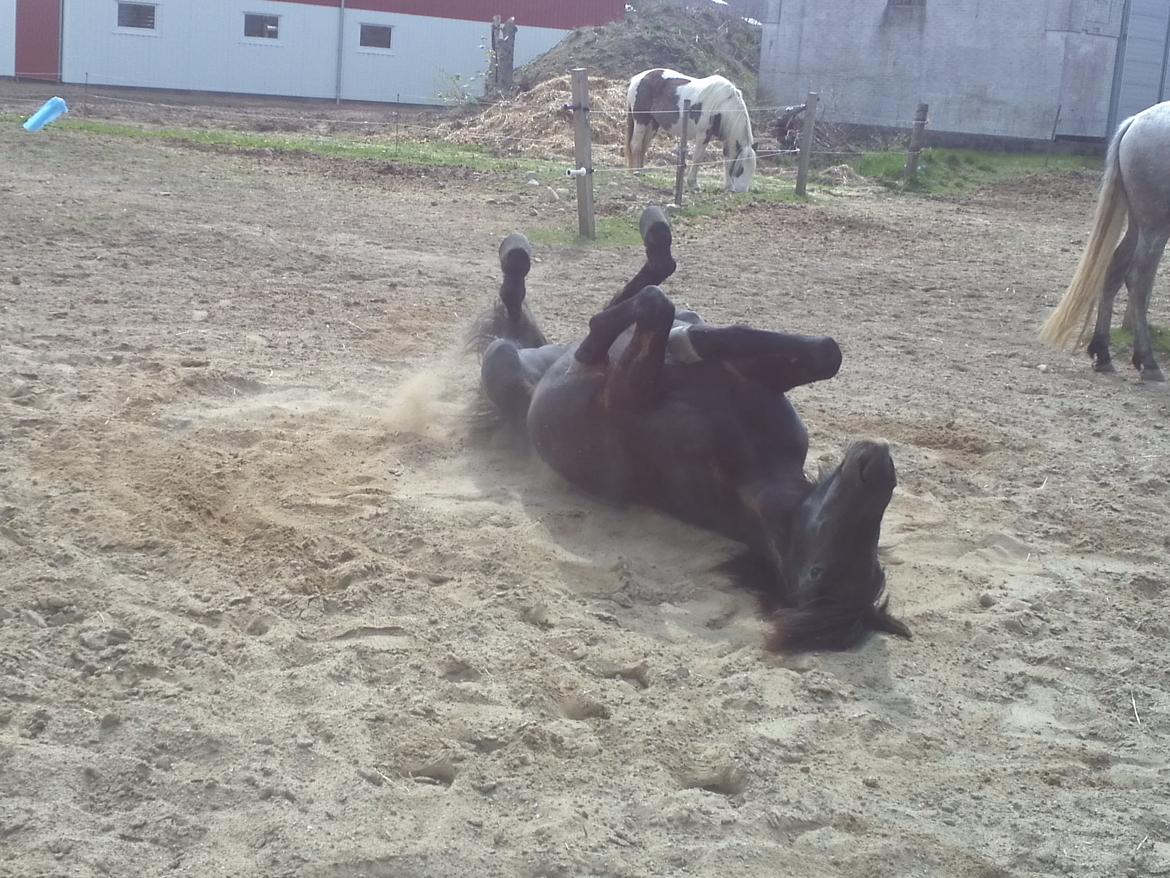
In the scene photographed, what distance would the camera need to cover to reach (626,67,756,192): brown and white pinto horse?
14602 mm

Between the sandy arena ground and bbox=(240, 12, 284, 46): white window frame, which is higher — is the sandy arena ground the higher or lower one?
the lower one

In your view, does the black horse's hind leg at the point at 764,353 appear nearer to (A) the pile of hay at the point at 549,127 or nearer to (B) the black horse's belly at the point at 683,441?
(B) the black horse's belly at the point at 683,441

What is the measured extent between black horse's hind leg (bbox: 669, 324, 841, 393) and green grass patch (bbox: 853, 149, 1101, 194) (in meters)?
12.4


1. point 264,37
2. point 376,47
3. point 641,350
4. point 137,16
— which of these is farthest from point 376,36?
point 641,350

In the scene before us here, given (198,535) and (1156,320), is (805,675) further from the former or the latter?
(1156,320)

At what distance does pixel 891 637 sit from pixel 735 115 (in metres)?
13.1

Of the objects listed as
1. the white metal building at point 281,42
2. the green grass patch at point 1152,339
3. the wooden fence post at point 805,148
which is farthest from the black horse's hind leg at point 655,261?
the white metal building at point 281,42

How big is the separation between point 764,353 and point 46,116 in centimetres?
1362

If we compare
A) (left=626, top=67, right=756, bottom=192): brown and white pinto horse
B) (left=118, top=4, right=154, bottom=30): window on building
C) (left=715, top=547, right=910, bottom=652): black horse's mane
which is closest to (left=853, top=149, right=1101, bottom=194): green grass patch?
(left=626, top=67, right=756, bottom=192): brown and white pinto horse

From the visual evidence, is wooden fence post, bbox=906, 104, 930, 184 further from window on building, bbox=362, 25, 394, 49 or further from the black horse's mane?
window on building, bbox=362, 25, 394, 49

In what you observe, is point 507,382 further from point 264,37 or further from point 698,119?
point 264,37

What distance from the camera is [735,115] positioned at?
15398mm

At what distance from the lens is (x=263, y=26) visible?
2658 centimetres

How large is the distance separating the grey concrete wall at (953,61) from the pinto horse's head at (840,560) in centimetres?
2083
